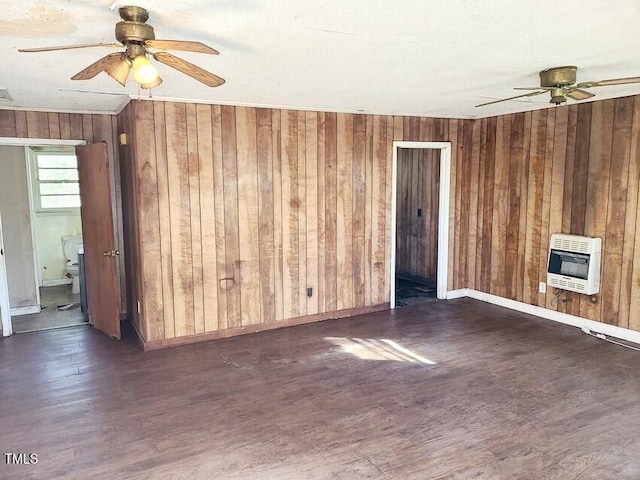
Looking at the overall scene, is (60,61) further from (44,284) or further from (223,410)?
(44,284)

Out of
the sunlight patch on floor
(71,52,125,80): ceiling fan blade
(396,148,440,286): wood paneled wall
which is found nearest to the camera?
(71,52,125,80): ceiling fan blade

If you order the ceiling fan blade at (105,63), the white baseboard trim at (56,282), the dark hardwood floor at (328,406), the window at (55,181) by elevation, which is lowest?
the dark hardwood floor at (328,406)

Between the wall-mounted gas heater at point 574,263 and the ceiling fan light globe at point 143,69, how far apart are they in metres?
4.42

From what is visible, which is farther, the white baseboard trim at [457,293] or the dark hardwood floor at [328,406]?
the white baseboard trim at [457,293]

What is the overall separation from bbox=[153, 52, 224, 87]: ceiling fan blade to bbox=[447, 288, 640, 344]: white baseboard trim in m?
4.47

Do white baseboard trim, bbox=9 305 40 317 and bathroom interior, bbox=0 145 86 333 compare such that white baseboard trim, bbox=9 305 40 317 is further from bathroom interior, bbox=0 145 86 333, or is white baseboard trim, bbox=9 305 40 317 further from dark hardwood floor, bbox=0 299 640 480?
dark hardwood floor, bbox=0 299 640 480

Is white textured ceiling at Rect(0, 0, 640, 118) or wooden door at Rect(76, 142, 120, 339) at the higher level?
white textured ceiling at Rect(0, 0, 640, 118)

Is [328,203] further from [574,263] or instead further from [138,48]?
[138,48]

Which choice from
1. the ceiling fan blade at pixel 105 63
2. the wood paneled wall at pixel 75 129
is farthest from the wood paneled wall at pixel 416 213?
the ceiling fan blade at pixel 105 63

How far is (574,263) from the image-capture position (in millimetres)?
4898

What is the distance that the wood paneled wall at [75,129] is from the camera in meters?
4.77

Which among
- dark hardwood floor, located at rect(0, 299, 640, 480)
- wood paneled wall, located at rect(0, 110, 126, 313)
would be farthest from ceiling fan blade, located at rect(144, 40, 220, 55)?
wood paneled wall, located at rect(0, 110, 126, 313)

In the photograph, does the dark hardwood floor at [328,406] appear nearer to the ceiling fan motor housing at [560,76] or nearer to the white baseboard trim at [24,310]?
the white baseboard trim at [24,310]

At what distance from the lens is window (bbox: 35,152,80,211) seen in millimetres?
6996
